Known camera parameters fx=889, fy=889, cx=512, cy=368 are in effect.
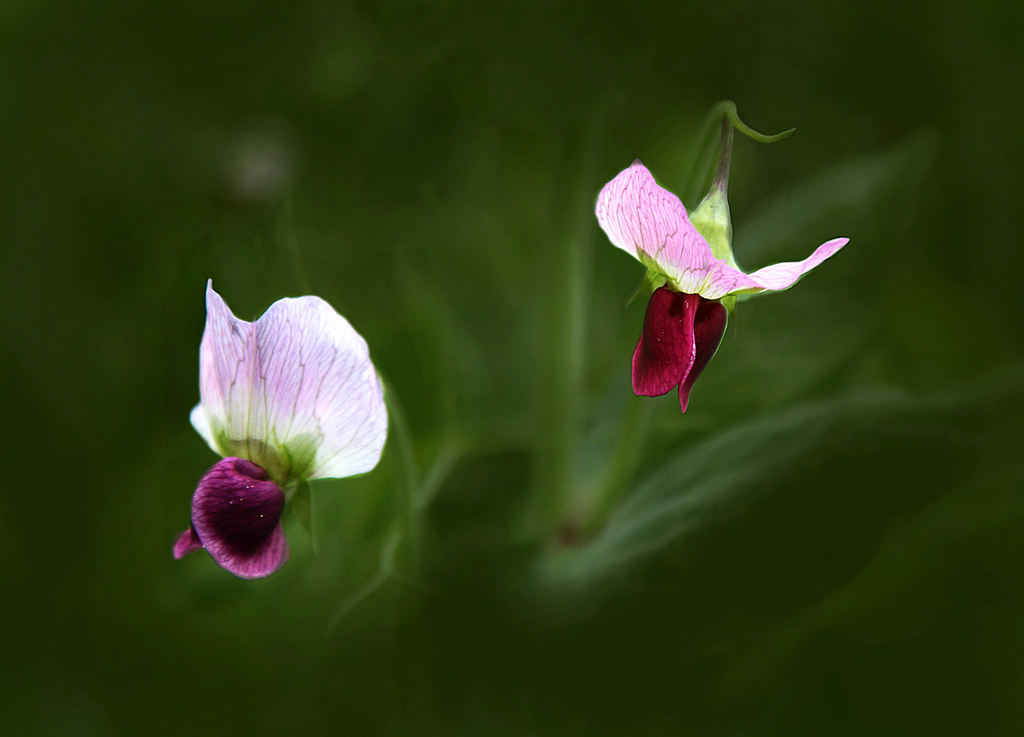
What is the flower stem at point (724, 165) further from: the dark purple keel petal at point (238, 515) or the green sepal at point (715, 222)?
the dark purple keel petal at point (238, 515)

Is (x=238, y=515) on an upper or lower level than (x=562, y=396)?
lower

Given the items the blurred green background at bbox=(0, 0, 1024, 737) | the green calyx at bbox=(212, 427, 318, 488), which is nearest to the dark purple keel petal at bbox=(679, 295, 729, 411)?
the blurred green background at bbox=(0, 0, 1024, 737)

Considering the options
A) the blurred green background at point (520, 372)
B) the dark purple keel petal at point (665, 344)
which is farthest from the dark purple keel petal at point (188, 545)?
the dark purple keel petal at point (665, 344)

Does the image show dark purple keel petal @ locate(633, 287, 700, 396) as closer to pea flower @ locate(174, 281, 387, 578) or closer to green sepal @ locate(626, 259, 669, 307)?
green sepal @ locate(626, 259, 669, 307)

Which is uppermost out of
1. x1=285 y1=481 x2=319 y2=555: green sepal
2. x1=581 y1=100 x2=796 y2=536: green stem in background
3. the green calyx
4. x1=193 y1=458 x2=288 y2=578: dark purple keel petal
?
x1=581 y1=100 x2=796 y2=536: green stem in background

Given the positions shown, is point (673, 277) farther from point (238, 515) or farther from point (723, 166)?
point (238, 515)

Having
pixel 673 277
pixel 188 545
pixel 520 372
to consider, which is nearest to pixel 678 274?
pixel 673 277
